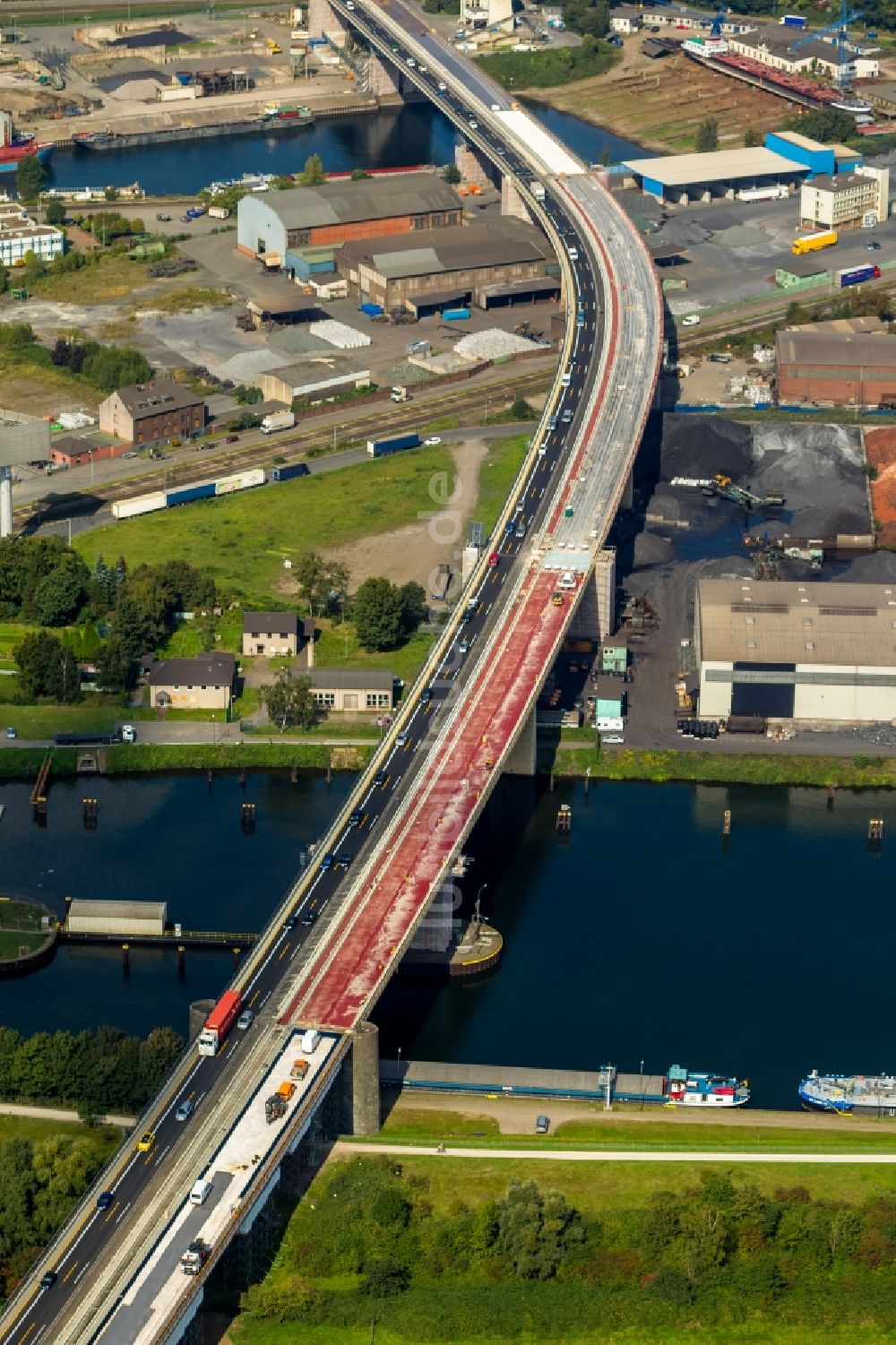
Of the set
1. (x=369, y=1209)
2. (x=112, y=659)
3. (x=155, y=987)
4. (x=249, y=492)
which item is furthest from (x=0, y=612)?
(x=369, y=1209)

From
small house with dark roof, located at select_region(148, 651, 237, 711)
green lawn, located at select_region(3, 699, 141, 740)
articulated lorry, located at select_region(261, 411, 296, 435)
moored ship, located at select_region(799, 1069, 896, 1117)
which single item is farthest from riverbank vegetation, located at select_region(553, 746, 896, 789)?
articulated lorry, located at select_region(261, 411, 296, 435)

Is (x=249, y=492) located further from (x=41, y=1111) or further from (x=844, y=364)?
(x=41, y=1111)

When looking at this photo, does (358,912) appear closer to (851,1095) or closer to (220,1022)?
(220,1022)

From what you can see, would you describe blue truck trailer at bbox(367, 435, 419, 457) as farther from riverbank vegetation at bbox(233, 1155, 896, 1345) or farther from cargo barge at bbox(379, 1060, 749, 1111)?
riverbank vegetation at bbox(233, 1155, 896, 1345)

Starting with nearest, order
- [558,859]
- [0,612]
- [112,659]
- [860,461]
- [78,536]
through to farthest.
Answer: [558,859]
[112,659]
[0,612]
[78,536]
[860,461]

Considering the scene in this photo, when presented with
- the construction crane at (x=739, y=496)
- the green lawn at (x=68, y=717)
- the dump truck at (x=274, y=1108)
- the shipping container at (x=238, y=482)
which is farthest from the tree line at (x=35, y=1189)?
the construction crane at (x=739, y=496)

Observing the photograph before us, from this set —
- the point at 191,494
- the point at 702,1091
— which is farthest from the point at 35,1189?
the point at 191,494
